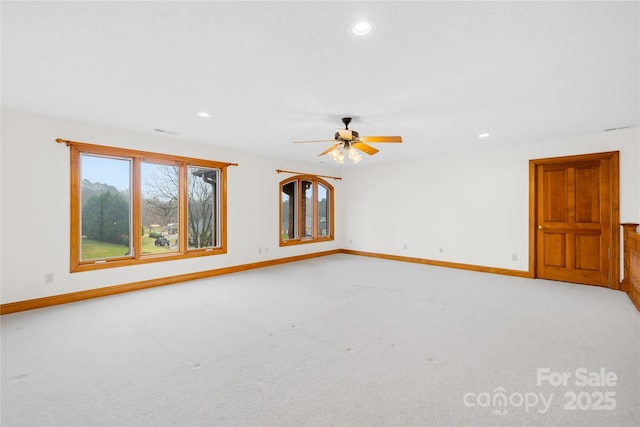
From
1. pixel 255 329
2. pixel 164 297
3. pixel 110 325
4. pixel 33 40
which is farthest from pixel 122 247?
pixel 33 40

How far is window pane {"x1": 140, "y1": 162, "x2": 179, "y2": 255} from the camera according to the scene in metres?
4.63

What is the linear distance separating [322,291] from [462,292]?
6.66ft

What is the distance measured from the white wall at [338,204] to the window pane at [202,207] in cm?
29

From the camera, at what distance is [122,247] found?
4.39 metres

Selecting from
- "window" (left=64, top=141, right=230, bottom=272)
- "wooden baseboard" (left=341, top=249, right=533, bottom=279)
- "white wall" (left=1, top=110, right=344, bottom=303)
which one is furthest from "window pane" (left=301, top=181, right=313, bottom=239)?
"white wall" (left=1, top=110, right=344, bottom=303)

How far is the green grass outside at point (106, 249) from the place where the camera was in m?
4.05

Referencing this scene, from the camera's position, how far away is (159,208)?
15.7 ft

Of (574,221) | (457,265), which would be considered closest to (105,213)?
(457,265)

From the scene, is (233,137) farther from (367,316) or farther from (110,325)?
(367,316)

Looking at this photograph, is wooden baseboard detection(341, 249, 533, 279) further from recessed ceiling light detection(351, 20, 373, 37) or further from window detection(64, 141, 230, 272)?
recessed ceiling light detection(351, 20, 373, 37)

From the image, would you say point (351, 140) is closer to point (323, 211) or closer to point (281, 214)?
point (281, 214)

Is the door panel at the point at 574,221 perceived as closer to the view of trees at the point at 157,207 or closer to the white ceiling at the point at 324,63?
the white ceiling at the point at 324,63

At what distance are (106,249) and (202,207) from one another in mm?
1599

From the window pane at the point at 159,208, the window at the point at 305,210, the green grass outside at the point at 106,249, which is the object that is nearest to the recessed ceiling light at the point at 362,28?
the window pane at the point at 159,208
